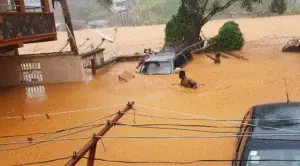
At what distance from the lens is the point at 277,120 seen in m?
5.72

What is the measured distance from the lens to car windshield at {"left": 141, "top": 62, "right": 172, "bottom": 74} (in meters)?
17.0

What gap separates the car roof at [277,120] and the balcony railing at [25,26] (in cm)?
798

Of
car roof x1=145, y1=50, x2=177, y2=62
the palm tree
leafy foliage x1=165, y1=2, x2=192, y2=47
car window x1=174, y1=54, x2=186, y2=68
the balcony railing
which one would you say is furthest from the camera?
leafy foliage x1=165, y1=2, x2=192, y2=47

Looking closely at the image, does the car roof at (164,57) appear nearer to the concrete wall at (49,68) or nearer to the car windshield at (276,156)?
the concrete wall at (49,68)

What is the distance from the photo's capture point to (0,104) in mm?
16562

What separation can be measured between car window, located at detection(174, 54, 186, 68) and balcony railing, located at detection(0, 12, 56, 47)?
5.35 metres

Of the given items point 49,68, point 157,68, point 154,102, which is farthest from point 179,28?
point 154,102

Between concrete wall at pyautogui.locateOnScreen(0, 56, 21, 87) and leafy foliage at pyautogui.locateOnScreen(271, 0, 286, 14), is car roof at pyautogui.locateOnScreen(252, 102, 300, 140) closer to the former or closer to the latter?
concrete wall at pyautogui.locateOnScreen(0, 56, 21, 87)

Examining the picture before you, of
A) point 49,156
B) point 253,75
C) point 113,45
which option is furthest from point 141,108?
point 113,45

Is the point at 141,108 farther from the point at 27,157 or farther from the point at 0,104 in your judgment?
the point at 0,104

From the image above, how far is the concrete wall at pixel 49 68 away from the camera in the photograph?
735 inches

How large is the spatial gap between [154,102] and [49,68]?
23.4 ft

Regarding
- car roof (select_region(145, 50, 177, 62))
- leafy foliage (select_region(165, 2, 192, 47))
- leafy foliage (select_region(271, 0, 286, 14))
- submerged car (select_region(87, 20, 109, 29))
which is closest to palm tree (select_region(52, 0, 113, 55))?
car roof (select_region(145, 50, 177, 62))

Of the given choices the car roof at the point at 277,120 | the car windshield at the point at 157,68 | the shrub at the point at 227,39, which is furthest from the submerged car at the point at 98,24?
the car roof at the point at 277,120
